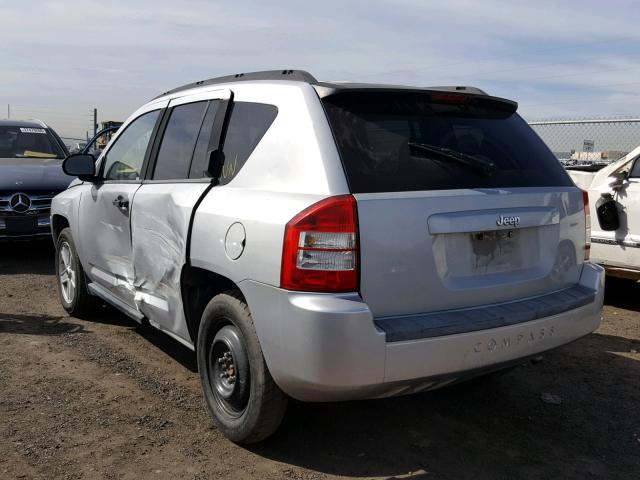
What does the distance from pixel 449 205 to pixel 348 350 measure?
805 mm

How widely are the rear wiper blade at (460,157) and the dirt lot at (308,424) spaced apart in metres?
1.44

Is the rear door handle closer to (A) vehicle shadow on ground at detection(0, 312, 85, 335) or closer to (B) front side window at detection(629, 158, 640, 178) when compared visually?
(A) vehicle shadow on ground at detection(0, 312, 85, 335)

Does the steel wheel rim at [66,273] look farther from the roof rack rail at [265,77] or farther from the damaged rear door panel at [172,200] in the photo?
the roof rack rail at [265,77]

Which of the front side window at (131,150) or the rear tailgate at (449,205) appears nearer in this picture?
the rear tailgate at (449,205)

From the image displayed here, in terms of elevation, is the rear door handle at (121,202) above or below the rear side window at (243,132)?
below

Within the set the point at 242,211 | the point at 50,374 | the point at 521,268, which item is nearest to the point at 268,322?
the point at 242,211

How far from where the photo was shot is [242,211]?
2990 mm

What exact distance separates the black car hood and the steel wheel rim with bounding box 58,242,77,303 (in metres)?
2.59

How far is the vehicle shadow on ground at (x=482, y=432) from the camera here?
10.2ft

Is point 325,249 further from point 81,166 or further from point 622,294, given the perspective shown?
point 622,294

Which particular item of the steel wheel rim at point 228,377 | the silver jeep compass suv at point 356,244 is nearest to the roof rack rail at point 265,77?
the silver jeep compass suv at point 356,244

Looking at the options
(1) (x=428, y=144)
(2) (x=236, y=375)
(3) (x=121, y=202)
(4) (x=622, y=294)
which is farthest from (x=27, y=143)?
(4) (x=622, y=294)

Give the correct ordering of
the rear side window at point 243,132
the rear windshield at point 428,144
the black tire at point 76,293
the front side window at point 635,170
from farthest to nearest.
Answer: the front side window at point 635,170 → the black tire at point 76,293 → the rear side window at point 243,132 → the rear windshield at point 428,144

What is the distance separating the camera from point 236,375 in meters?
3.09
